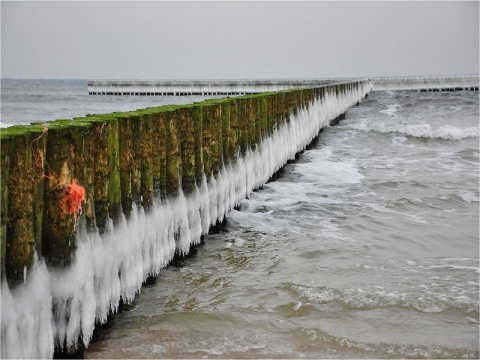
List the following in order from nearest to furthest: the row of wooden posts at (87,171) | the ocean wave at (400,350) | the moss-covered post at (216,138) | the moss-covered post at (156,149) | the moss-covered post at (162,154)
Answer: the row of wooden posts at (87,171) → the ocean wave at (400,350) → the moss-covered post at (156,149) → the moss-covered post at (162,154) → the moss-covered post at (216,138)

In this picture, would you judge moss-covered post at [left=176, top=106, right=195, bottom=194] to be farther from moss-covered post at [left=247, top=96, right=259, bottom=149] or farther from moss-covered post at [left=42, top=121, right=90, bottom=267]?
moss-covered post at [left=247, top=96, right=259, bottom=149]

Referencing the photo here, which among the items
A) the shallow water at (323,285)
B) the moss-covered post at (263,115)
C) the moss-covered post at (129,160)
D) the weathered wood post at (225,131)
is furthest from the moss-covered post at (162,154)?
the moss-covered post at (263,115)

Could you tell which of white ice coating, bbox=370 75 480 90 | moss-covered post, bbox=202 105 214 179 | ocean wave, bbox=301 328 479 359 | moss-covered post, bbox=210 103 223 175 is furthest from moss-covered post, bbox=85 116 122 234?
white ice coating, bbox=370 75 480 90

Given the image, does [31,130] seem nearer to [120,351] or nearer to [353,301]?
[120,351]

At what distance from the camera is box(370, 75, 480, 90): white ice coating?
238 ft

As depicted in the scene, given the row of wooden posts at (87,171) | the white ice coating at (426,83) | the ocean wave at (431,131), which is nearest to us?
the row of wooden posts at (87,171)

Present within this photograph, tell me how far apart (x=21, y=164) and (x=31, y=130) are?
0.30 m

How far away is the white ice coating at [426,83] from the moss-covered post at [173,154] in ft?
229

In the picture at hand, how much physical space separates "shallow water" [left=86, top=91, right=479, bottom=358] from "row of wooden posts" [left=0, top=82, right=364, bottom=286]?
3.02ft

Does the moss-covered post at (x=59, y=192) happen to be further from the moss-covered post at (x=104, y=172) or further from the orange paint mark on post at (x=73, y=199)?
the moss-covered post at (x=104, y=172)

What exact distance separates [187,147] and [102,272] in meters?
2.47

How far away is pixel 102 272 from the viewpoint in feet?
14.7


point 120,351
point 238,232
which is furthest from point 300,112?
point 120,351

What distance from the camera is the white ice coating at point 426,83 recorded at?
72.5 metres
